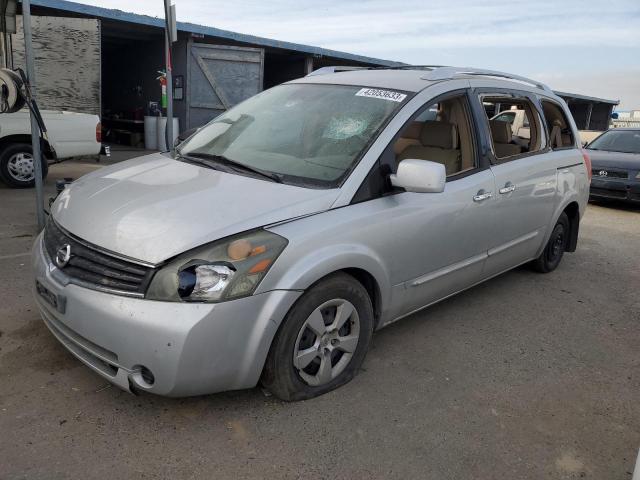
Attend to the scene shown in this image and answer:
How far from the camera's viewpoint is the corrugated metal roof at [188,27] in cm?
1118

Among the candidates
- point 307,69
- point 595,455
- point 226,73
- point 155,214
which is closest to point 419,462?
point 595,455

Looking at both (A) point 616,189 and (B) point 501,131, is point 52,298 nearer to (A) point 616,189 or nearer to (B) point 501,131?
(B) point 501,131

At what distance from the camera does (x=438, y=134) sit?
12.8 ft

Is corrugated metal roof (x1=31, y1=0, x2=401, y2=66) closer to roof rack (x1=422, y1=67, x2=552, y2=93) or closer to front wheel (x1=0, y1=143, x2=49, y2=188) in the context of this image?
front wheel (x1=0, y1=143, x2=49, y2=188)

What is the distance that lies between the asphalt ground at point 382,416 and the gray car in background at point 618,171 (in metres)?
6.02

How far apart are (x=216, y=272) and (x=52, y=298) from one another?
2.94ft

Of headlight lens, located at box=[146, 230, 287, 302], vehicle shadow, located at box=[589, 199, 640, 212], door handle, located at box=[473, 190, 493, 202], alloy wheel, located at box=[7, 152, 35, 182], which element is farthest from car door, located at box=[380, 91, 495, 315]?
vehicle shadow, located at box=[589, 199, 640, 212]

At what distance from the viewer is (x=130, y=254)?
2354 mm

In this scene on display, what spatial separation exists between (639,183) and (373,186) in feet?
25.9

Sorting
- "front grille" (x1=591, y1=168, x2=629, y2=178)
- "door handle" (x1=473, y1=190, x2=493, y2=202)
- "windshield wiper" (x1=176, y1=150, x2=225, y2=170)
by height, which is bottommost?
"front grille" (x1=591, y1=168, x2=629, y2=178)

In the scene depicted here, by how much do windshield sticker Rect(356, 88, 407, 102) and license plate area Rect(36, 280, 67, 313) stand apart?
6.85ft

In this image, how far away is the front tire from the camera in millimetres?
2564

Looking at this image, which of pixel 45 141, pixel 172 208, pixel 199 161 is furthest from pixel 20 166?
pixel 172 208

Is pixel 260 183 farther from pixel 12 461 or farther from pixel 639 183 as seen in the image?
pixel 639 183
